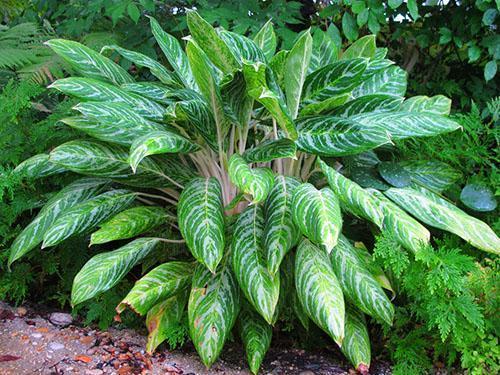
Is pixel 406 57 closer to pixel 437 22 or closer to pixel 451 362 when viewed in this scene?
pixel 437 22

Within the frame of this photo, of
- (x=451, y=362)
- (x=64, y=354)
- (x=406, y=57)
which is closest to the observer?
(x=451, y=362)

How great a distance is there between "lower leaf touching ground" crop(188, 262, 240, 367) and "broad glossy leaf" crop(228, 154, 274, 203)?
36 cm

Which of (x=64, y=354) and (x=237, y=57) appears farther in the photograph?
(x=237, y=57)

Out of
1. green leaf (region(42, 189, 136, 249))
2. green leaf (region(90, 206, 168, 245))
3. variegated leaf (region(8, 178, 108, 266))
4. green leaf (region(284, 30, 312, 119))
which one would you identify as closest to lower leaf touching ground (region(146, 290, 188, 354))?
green leaf (region(90, 206, 168, 245))

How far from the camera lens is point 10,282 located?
223 centimetres

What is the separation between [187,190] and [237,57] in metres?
0.53

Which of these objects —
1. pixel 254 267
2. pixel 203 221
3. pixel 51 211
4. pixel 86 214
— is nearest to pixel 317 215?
pixel 254 267

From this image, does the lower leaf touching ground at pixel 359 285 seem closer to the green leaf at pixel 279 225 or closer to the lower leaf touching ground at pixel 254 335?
the green leaf at pixel 279 225

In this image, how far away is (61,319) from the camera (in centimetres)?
214

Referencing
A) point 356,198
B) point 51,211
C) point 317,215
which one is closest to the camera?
point 317,215

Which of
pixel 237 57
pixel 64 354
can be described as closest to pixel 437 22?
pixel 237 57

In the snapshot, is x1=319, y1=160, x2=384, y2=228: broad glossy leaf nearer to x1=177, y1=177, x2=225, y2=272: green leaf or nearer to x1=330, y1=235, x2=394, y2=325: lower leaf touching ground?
x1=330, y1=235, x2=394, y2=325: lower leaf touching ground

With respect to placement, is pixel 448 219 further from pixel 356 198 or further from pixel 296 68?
pixel 296 68

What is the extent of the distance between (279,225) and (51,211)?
3.15 feet
